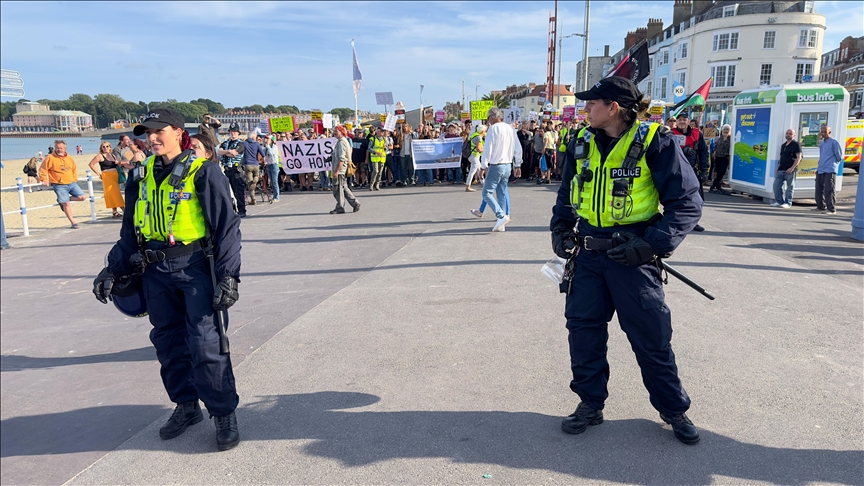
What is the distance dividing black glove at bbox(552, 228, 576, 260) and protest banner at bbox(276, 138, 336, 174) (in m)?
14.8

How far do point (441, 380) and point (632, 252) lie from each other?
1792 millimetres

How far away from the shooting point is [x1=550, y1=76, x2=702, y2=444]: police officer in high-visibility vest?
3166 millimetres

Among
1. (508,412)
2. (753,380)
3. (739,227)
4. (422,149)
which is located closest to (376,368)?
(508,412)

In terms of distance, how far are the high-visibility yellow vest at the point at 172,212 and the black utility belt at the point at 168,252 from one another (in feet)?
0.12

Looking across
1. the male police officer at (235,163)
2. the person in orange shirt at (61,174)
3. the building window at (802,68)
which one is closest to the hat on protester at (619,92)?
the male police officer at (235,163)

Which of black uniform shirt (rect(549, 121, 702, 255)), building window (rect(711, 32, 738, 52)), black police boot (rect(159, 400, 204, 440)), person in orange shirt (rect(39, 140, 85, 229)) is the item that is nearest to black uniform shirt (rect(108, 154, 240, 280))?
black police boot (rect(159, 400, 204, 440))

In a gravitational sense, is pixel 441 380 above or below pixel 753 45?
below

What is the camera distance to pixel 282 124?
1975 cm

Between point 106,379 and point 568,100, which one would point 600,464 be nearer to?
point 106,379

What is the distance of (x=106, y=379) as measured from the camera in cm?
451

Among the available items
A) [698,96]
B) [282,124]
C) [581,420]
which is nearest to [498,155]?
[581,420]

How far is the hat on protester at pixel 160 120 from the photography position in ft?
10.9

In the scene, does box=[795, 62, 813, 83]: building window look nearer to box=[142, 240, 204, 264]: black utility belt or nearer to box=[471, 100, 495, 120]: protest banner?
box=[471, 100, 495, 120]: protest banner

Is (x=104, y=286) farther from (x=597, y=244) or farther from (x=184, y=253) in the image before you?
(x=597, y=244)
